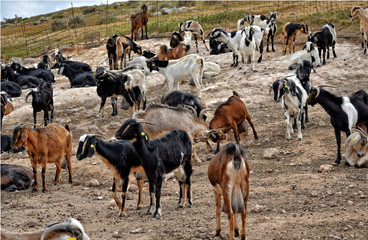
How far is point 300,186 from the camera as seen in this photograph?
33.1 feet

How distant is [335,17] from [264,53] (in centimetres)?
539

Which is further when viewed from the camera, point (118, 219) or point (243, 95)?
point (243, 95)

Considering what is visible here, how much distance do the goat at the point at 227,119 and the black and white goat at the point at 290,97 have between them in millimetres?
998

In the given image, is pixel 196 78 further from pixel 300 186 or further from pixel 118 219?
pixel 118 219

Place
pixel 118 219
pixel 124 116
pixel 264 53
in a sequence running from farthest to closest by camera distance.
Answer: pixel 264 53 → pixel 124 116 → pixel 118 219

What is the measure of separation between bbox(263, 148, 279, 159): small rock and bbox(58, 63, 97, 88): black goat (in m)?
10.7

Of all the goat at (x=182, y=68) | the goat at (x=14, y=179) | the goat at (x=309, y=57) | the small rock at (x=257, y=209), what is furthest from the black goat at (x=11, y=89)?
the small rock at (x=257, y=209)

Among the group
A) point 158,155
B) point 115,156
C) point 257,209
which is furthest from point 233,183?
point 115,156

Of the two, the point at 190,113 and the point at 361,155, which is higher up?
the point at 190,113

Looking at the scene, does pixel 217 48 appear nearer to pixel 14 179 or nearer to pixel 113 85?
pixel 113 85

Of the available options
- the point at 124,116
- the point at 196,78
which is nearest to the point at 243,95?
the point at 196,78

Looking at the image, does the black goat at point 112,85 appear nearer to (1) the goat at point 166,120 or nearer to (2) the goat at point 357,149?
(1) the goat at point 166,120

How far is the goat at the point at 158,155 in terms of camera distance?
29.1 ft

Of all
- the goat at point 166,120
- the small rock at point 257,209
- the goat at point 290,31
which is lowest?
the small rock at point 257,209
